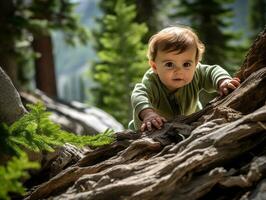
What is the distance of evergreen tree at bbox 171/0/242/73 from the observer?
69.2ft

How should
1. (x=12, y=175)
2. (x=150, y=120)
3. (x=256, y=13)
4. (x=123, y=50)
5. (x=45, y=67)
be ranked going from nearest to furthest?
(x=12, y=175) → (x=150, y=120) → (x=123, y=50) → (x=45, y=67) → (x=256, y=13)

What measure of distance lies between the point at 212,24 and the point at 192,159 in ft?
63.3

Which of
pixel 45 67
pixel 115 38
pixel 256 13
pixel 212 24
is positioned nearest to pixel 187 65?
pixel 115 38

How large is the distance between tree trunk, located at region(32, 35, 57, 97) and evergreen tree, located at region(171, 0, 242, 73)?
22.5 feet

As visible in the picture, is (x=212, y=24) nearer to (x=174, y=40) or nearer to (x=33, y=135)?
(x=174, y=40)

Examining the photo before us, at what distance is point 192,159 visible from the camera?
2.97 metres

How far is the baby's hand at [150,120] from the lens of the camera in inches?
148

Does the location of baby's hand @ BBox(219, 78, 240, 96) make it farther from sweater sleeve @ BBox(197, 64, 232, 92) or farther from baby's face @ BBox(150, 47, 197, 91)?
baby's face @ BBox(150, 47, 197, 91)

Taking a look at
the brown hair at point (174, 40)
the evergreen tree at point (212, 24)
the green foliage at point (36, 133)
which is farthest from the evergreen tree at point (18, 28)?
the green foliage at point (36, 133)

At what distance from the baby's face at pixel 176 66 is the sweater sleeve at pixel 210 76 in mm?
212

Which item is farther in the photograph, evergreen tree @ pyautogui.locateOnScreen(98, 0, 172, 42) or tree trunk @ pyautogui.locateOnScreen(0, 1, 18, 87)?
evergreen tree @ pyautogui.locateOnScreen(98, 0, 172, 42)

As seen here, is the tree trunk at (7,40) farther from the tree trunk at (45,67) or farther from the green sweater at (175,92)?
the green sweater at (175,92)

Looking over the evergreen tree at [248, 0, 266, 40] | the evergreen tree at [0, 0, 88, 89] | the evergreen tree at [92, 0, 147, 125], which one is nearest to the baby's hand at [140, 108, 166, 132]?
the evergreen tree at [0, 0, 88, 89]

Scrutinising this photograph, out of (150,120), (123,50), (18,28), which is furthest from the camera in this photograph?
(123,50)
